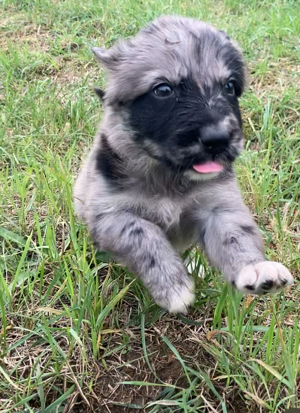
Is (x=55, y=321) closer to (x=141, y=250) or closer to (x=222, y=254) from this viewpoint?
(x=141, y=250)

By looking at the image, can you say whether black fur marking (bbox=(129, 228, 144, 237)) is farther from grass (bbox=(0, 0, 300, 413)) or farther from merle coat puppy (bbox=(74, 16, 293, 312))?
grass (bbox=(0, 0, 300, 413))

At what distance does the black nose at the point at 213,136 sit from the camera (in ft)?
7.30

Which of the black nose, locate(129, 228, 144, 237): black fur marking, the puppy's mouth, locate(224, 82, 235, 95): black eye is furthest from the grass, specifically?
locate(224, 82, 235, 95): black eye

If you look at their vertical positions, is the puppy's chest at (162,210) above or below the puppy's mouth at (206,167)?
below

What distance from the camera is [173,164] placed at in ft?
7.79

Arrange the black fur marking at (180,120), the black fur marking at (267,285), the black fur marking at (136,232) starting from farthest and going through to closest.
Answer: the black fur marking at (136,232) < the black fur marking at (180,120) < the black fur marking at (267,285)

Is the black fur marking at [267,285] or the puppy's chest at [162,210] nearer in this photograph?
the black fur marking at [267,285]

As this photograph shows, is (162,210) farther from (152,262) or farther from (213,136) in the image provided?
(213,136)

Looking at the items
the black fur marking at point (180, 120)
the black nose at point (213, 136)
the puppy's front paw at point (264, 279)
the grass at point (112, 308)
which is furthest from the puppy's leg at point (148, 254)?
the black nose at point (213, 136)

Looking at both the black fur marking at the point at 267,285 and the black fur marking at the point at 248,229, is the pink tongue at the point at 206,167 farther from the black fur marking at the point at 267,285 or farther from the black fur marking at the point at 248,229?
the black fur marking at the point at 267,285

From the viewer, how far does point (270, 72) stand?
211 inches

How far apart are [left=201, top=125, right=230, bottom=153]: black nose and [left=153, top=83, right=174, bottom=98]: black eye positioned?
13.0 inches

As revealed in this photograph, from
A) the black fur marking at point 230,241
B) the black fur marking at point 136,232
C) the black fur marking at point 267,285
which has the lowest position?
the black fur marking at point 136,232

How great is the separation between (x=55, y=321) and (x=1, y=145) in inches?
83.0
